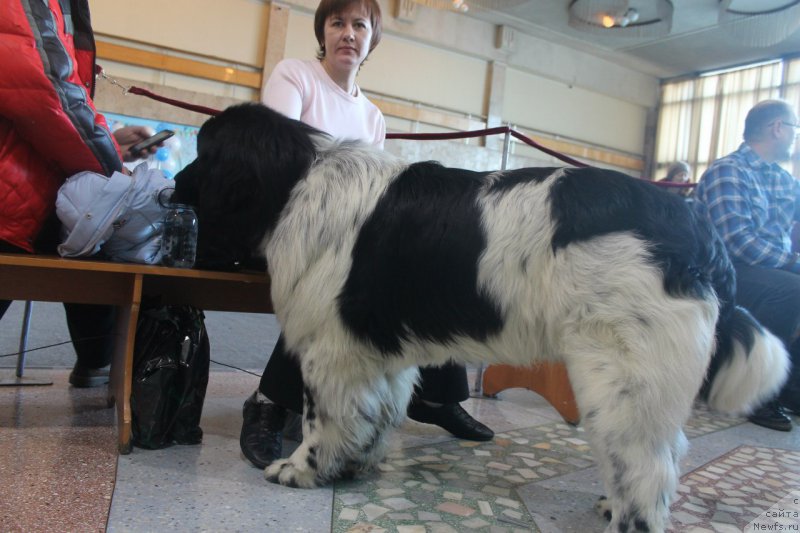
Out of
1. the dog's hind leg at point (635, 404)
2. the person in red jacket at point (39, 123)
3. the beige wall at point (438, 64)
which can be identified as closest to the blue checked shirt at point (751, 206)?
the dog's hind leg at point (635, 404)

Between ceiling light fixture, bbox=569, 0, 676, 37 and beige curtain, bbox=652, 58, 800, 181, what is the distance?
Answer: 12.0 feet

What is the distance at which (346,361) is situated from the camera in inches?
70.8

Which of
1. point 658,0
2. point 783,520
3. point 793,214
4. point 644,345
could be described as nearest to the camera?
point 644,345

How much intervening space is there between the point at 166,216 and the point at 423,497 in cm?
132

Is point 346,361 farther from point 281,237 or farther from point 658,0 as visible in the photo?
point 658,0

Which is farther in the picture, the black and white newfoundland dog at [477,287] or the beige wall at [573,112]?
the beige wall at [573,112]

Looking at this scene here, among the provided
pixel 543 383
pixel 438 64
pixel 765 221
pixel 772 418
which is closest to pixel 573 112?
pixel 438 64

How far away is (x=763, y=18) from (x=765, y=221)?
6.57 m

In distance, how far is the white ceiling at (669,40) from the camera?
1083cm

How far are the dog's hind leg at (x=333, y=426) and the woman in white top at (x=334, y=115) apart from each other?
257 mm

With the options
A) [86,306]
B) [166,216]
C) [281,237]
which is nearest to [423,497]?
[281,237]

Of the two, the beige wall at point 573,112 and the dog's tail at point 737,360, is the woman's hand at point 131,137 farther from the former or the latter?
the beige wall at point 573,112

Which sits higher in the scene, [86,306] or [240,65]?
[240,65]

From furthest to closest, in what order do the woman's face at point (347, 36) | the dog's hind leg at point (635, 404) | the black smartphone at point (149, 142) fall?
1. the black smartphone at point (149, 142)
2. the woman's face at point (347, 36)
3. the dog's hind leg at point (635, 404)
